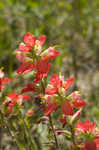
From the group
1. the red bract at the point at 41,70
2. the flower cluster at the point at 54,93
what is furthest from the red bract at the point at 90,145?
the red bract at the point at 41,70

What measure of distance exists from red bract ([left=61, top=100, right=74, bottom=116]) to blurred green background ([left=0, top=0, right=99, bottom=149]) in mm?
1288

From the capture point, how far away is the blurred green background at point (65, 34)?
9.50 feet

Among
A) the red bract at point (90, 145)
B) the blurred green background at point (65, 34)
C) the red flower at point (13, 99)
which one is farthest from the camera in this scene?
the blurred green background at point (65, 34)

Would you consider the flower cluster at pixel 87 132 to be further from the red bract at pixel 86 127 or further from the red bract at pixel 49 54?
the red bract at pixel 49 54

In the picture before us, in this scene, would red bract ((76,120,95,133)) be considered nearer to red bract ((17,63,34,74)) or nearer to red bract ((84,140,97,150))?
red bract ((84,140,97,150))

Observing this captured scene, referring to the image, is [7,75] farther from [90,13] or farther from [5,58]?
[90,13]

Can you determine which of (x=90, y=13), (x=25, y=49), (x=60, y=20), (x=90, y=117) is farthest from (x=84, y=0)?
(x=25, y=49)

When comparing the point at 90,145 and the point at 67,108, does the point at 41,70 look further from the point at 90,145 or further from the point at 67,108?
the point at 90,145

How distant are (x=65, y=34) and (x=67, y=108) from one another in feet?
10.8

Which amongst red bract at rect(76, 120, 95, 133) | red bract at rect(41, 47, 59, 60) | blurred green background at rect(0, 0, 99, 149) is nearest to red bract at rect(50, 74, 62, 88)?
red bract at rect(41, 47, 59, 60)

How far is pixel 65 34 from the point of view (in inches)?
164

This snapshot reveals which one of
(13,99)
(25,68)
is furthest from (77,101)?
(13,99)

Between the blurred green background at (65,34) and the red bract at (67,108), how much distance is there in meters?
1.29

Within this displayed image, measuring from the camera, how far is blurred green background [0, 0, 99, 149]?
9.50ft
